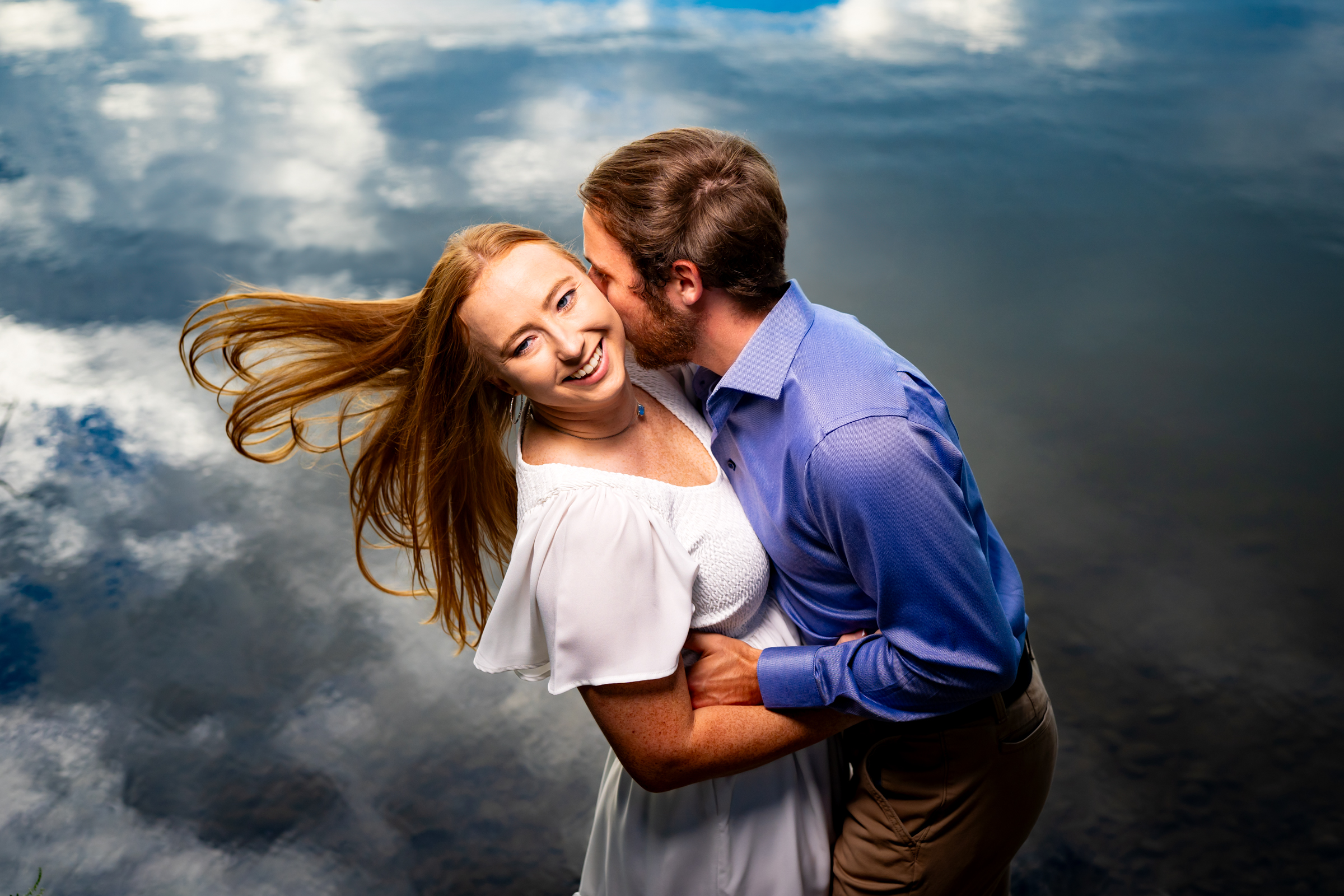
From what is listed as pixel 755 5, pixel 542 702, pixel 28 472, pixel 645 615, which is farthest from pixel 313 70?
pixel 645 615

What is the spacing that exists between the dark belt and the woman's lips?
790 millimetres

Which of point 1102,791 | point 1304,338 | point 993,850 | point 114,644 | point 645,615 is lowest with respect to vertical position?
point 114,644

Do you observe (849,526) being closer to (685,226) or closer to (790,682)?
(790,682)

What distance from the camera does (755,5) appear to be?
8.77 m

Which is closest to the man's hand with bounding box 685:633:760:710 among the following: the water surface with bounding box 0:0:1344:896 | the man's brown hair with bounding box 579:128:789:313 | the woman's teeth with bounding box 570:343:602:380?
the woman's teeth with bounding box 570:343:602:380

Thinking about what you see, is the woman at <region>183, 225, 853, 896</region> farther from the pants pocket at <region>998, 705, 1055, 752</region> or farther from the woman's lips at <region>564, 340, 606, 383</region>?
the pants pocket at <region>998, 705, 1055, 752</region>

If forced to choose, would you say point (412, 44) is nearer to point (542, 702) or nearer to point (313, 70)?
point (313, 70)

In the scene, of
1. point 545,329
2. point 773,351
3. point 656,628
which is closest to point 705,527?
point 656,628

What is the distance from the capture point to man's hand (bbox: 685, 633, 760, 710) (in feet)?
5.60

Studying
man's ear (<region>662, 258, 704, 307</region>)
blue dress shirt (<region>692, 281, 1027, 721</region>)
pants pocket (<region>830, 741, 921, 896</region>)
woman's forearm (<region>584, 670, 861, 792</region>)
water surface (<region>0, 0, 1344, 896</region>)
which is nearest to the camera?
blue dress shirt (<region>692, 281, 1027, 721</region>)

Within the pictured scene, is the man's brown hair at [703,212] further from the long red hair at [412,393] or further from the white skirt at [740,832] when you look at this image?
the white skirt at [740,832]

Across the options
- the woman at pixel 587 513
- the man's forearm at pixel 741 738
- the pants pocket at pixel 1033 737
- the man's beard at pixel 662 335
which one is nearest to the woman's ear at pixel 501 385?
the woman at pixel 587 513

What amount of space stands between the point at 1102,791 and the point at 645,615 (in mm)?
2265

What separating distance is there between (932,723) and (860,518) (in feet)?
1.68
